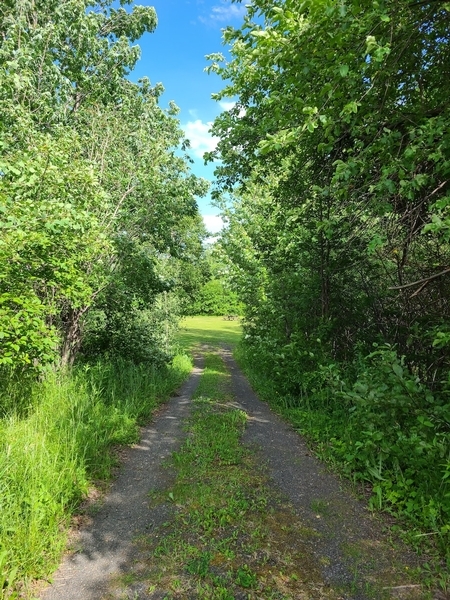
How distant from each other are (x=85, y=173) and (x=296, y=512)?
18.3 feet

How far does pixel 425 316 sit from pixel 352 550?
9.97 ft

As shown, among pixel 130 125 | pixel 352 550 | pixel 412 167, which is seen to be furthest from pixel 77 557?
pixel 130 125

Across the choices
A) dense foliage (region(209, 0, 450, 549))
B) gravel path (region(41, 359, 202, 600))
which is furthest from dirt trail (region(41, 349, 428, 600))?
dense foliage (region(209, 0, 450, 549))

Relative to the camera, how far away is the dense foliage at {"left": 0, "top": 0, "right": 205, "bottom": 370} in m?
4.71

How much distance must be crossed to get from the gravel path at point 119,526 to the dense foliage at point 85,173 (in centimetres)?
191

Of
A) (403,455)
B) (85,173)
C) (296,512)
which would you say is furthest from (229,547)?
(85,173)

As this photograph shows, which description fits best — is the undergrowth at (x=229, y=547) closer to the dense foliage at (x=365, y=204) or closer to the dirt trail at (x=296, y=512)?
the dirt trail at (x=296, y=512)

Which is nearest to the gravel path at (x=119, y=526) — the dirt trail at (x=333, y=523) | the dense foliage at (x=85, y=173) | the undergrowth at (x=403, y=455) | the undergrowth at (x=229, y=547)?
the undergrowth at (x=229, y=547)

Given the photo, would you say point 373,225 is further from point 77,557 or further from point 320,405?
point 77,557

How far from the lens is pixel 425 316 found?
470 centimetres

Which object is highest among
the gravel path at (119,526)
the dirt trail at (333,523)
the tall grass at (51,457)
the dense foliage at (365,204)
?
the dense foliage at (365,204)

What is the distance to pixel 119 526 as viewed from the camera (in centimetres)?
334

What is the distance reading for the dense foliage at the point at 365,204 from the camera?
3.10 metres

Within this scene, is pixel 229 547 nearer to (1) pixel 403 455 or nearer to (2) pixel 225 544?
(2) pixel 225 544
